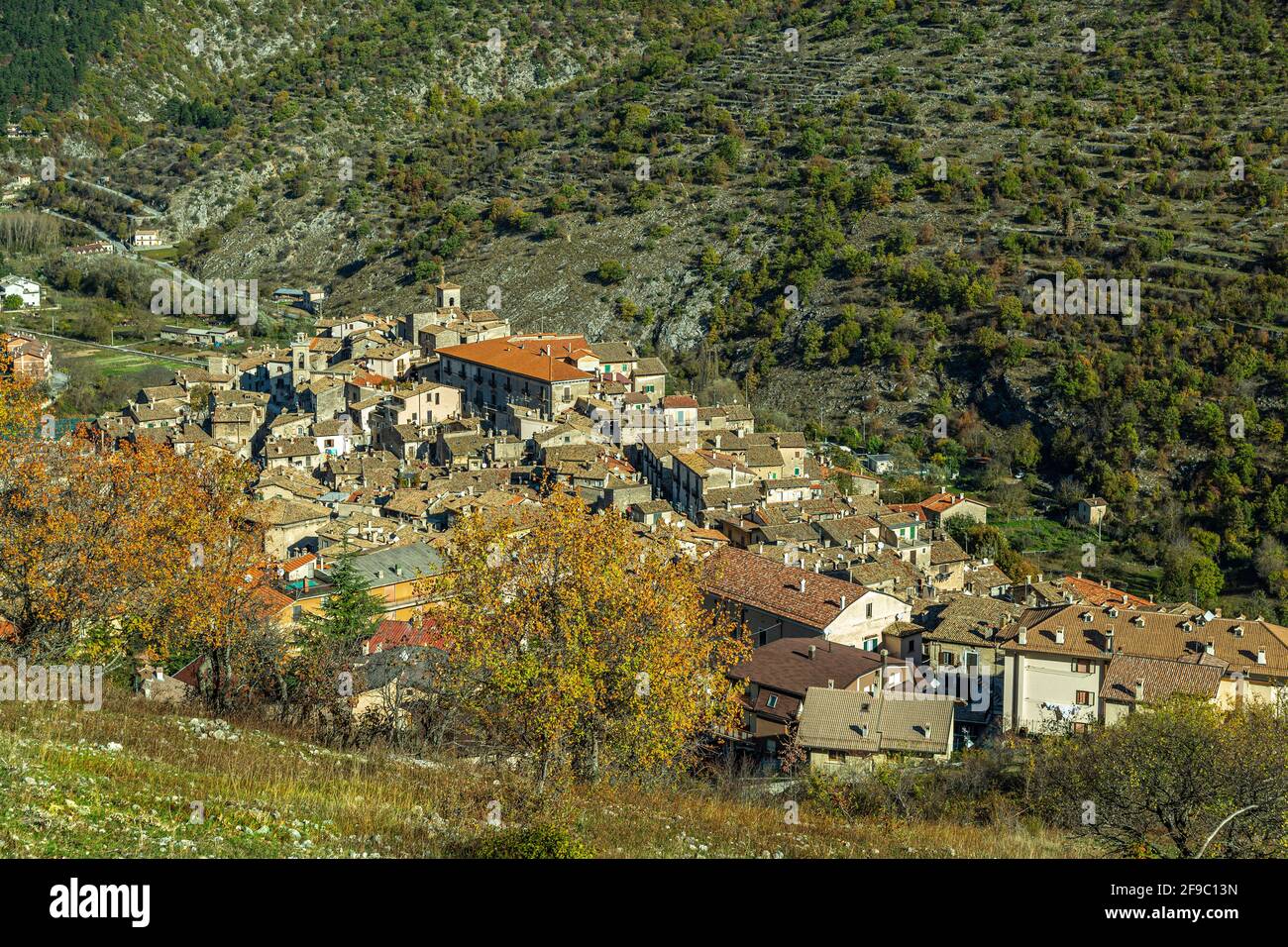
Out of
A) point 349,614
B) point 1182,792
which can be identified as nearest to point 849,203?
point 349,614

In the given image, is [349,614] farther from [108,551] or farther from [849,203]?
[849,203]

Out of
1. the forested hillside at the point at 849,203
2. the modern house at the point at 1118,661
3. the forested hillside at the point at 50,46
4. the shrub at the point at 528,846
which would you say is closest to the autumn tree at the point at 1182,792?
the shrub at the point at 528,846

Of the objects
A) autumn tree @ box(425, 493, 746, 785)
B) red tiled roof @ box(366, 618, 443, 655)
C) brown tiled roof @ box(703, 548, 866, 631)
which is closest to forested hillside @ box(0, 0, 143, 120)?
brown tiled roof @ box(703, 548, 866, 631)

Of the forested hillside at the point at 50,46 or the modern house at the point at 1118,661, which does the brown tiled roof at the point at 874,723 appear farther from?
the forested hillside at the point at 50,46

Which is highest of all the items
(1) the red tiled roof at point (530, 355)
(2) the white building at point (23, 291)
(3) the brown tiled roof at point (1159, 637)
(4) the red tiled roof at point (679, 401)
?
(2) the white building at point (23, 291)
